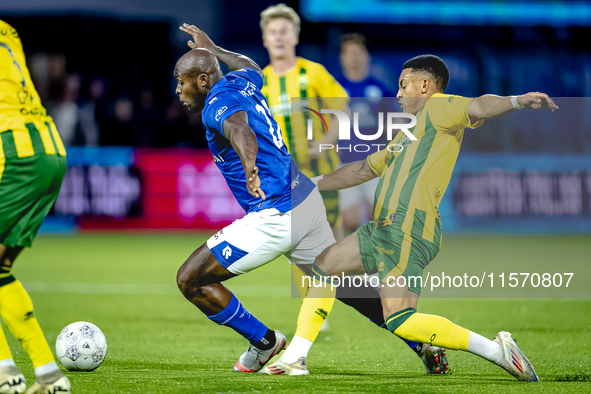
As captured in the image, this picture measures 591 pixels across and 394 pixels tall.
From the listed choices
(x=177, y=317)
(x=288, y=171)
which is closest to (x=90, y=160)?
(x=177, y=317)

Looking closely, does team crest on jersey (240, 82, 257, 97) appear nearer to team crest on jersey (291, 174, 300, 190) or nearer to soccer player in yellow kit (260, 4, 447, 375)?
team crest on jersey (291, 174, 300, 190)

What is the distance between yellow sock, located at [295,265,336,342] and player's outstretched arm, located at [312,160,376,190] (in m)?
0.60

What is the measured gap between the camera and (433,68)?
14.5 ft

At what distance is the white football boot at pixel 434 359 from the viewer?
14.5 ft

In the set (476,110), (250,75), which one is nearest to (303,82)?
(250,75)

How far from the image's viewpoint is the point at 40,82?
16.3 metres

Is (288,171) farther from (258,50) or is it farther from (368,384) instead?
(258,50)

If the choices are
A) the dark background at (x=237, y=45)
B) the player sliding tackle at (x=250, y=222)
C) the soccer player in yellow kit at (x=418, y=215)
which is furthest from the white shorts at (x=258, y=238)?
the dark background at (x=237, y=45)

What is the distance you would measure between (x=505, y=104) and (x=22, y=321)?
259cm

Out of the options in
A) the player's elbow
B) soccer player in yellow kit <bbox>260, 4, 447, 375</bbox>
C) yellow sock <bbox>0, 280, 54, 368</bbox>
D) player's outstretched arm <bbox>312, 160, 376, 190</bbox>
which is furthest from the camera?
soccer player in yellow kit <bbox>260, 4, 447, 375</bbox>

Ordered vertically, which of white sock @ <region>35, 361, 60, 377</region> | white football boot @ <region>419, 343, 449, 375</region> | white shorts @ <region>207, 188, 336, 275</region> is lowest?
white football boot @ <region>419, 343, 449, 375</region>

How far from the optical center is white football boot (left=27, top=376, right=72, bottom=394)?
3.62 meters

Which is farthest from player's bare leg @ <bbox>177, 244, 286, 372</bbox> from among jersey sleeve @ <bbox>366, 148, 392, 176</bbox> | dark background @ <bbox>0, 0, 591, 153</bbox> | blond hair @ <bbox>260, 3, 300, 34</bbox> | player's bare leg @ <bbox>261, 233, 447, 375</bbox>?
dark background @ <bbox>0, 0, 591, 153</bbox>

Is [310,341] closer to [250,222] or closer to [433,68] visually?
[250,222]
